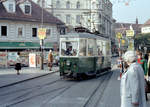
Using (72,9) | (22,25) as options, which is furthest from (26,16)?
(72,9)

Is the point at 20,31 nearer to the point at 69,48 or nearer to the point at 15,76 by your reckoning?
the point at 15,76

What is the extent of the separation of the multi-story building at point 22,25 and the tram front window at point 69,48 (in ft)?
74.7

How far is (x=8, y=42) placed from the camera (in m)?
39.3

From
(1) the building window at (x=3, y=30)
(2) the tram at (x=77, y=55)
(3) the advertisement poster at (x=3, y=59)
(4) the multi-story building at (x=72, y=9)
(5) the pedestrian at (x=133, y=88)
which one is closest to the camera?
(5) the pedestrian at (x=133, y=88)

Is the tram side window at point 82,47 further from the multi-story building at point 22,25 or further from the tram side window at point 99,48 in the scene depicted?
the multi-story building at point 22,25

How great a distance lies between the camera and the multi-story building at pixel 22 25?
3900 centimetres

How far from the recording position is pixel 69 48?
1703 centimetres

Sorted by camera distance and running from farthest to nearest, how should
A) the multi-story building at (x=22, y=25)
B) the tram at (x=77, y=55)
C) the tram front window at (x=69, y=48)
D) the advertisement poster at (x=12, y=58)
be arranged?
1. the multi-story building at (x=22, y=25)
2. the advertisement poster at (x=12, y=58)
3. the tram front window at (x=69, y=48)
4. the tram at (x=77, y=55)

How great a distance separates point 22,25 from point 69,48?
25.1 metres

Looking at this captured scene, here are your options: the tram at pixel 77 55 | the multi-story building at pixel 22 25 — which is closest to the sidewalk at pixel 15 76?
the tram at pixel 77 55

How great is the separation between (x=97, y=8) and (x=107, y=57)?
4746 centimetres

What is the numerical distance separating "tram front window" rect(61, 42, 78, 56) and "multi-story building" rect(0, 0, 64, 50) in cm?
2277

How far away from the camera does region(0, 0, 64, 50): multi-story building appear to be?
3900 centimetres

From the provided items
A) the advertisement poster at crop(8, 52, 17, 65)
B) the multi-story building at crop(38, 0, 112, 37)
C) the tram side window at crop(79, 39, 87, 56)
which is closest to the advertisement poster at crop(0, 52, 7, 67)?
the advertisement poster at crop(8, 52, 17, 65)
